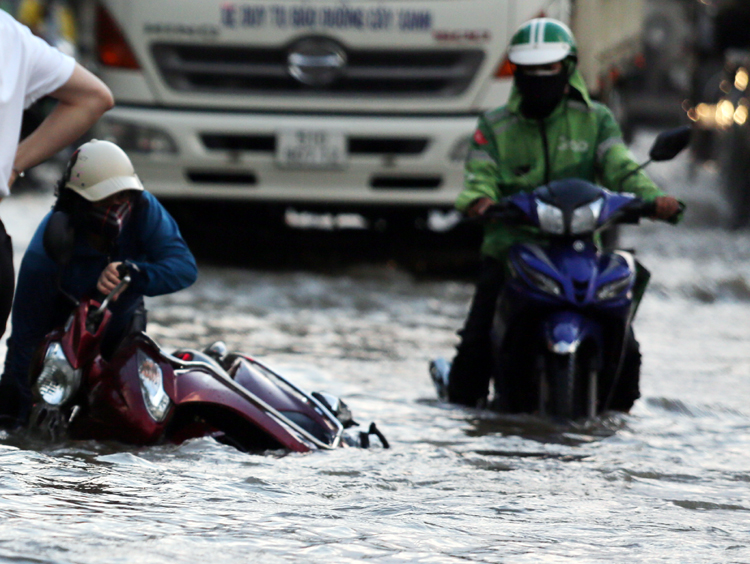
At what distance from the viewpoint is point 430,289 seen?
33.8ft

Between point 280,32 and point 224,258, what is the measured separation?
92.0 inches

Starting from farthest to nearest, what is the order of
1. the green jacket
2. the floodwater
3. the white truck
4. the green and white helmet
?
the white truck < the green jacket < the green and white helmet < the floodwater

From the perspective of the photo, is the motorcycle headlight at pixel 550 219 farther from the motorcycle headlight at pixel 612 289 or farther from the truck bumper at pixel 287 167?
the truck bumper at pixel 287 167

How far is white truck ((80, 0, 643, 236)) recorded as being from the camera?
983 cm

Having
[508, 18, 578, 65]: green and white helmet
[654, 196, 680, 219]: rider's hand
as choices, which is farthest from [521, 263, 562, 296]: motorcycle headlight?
[508, 18, 578, 65]: green and white helmet

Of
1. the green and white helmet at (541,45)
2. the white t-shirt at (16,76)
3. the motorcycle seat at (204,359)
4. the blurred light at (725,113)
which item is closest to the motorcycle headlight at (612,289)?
the green and white helmet at (541,45)

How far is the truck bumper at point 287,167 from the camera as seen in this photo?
9914 mm

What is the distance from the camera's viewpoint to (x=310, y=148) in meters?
9.94

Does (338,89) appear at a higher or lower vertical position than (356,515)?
higher

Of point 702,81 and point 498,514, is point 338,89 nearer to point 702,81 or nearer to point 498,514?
point 498,514

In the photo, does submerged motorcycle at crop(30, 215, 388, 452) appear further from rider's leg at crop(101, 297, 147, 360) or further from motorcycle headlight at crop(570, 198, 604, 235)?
motorcycle headlight at crop(570, 198, 604, 235)

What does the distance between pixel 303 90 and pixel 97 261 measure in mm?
5237

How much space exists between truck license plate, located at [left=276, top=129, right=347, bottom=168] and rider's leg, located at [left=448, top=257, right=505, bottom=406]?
3.76 metres

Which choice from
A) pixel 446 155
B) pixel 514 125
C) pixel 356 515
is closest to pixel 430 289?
pixel 446 155
